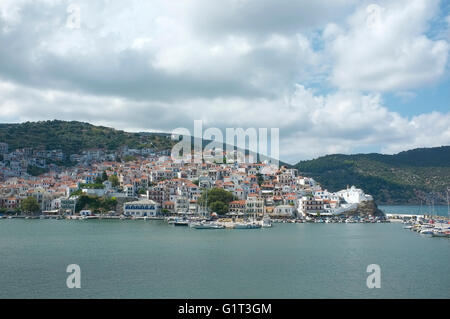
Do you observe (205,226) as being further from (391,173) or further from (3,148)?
(391,173)

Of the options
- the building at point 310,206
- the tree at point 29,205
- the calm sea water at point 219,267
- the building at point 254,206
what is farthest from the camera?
the building at point 310,206

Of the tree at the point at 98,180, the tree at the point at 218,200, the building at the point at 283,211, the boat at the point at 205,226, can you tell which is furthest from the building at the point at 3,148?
the building at the point at 283,211

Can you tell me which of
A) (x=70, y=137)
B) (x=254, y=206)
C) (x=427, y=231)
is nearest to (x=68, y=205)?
(x=254, y=206)

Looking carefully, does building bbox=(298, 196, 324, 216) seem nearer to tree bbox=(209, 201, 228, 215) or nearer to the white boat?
tree bbox=(209, 201, 228, 215)

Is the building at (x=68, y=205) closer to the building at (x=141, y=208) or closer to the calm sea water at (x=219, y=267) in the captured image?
the building at (x=141, y=208)

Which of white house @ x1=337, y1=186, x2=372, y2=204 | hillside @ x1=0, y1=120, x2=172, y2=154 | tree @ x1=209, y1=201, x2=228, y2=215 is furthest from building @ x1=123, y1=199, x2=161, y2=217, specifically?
hillside @ x1=0, y1=120, x2=172, y2=154

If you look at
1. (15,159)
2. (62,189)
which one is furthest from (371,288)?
(15,159)
